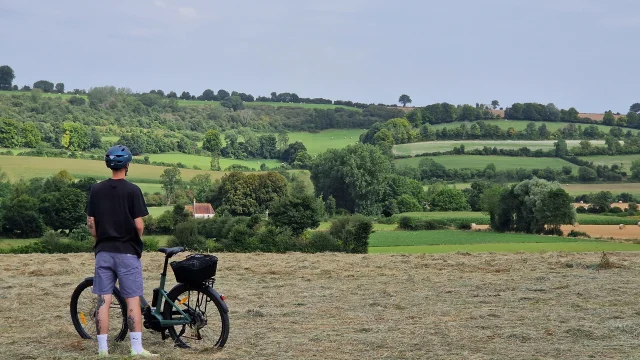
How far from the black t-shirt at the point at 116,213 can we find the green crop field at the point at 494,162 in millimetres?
79089

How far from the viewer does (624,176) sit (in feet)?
264

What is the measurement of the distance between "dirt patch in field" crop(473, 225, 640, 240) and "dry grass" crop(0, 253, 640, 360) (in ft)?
81.3

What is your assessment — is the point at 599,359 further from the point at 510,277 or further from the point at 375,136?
the point at 375,136

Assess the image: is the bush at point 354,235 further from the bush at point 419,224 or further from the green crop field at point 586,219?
the green crop field at point 586,219

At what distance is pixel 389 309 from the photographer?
1177cm

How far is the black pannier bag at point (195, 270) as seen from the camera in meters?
8.57

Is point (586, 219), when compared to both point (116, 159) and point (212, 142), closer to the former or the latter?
point (116, 159)

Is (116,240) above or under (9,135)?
above

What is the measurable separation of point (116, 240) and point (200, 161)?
8071cm

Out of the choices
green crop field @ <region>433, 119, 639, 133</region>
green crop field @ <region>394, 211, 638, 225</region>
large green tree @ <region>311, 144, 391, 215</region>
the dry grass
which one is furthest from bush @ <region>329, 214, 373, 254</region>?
green crop field @ <region>433, 119, 639, 133</region>

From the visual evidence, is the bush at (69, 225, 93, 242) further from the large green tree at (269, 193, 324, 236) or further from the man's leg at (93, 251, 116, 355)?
the man's leg at (93, 251, 116, 355)

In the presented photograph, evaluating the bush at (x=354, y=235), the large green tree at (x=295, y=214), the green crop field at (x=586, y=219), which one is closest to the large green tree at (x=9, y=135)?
the green crop field at (x=586, y=219)

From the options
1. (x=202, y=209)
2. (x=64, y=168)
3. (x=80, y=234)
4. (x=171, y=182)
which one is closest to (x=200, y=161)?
(x=64, y=168)

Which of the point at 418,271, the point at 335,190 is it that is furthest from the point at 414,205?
the point at 418,271
